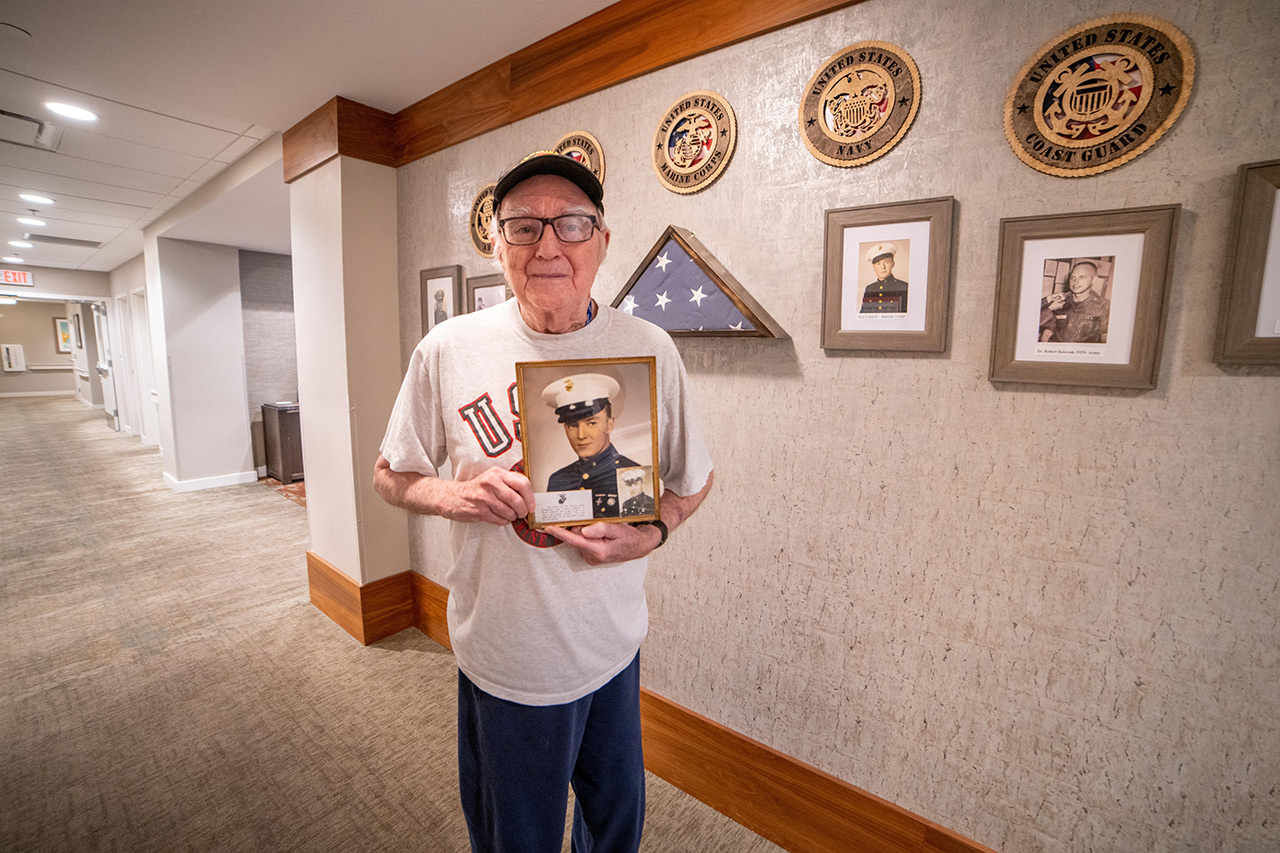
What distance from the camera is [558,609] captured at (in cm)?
98

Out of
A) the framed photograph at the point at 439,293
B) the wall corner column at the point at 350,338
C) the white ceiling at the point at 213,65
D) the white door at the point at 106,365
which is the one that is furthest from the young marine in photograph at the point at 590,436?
the white door at the point at 106,365

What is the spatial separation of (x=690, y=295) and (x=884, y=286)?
547 millimetres

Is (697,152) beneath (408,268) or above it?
above

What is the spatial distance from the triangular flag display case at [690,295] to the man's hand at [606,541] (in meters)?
0.79

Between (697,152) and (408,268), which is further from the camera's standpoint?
(408,268)

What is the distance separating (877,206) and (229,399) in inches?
260

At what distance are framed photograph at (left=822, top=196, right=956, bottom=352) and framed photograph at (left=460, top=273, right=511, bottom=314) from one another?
1329 millimetres

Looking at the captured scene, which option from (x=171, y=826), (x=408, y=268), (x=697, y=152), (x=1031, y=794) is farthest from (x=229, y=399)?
(x=1031, y=794)

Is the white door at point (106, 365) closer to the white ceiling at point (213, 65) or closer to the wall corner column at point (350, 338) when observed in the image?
the white ceiling at point (213, 65)

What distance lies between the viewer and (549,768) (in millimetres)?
1029

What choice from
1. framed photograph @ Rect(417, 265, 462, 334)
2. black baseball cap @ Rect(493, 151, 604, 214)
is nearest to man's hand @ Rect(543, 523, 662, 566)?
black baseball cap @ Rect(493, 151, 604, 214)

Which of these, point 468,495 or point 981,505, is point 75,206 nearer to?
point 468,495

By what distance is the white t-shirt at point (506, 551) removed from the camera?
38.6 inches

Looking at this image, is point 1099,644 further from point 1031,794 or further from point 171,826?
point 171,826
